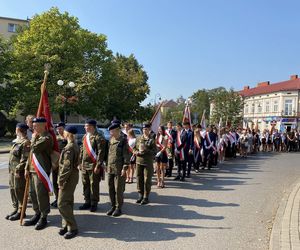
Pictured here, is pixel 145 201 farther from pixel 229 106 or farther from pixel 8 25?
pixel 229 106

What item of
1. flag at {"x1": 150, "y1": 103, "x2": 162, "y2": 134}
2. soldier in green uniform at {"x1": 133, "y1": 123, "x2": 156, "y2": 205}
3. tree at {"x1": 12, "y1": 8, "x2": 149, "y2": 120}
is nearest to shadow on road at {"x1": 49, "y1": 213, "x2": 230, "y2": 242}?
soldier in green uniform at {"x1": 133, "y1": 123, "x2": 156, "y2": 205}

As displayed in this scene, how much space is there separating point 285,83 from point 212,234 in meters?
78.5

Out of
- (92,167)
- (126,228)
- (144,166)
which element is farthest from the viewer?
(144,166)

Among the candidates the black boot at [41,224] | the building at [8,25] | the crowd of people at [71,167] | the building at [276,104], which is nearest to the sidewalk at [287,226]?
the crowd of people at [71,167]

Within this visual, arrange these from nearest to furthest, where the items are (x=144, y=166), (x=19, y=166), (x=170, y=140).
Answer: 1. (x=19, y=166)
2. (x=144, y=166)
3. (x=170, y=140)

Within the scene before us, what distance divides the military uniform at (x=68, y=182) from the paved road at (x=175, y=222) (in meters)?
0.32

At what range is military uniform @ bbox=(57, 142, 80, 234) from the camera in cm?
658

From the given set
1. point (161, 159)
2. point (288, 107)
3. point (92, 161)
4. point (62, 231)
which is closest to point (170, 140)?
point (161, 159)

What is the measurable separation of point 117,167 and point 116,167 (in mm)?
20

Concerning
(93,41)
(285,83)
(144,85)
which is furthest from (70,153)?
(285,83)

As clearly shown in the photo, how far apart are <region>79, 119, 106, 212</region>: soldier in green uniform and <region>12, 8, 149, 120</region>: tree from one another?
30.1 metres

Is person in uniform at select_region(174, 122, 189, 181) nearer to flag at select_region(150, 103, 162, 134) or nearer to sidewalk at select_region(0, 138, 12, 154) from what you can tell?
flag at select_region(150, 103, 162, 134)

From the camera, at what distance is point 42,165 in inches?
275

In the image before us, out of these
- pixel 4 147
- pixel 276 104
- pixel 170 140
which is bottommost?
pixel 4 147
